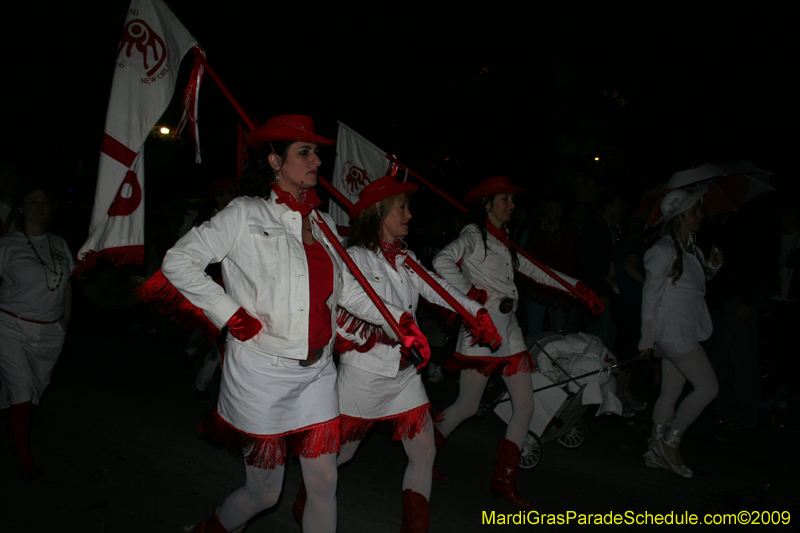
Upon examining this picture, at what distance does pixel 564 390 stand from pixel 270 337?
2965 millimetres

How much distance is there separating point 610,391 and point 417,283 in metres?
2.46

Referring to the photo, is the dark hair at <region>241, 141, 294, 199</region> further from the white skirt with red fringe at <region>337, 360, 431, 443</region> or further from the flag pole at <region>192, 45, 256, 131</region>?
the white skirt with red fringe at <region>337, 360, 431, 443</region>

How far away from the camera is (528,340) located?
212 inches

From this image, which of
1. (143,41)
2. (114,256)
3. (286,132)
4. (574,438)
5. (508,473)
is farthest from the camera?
(574,438)

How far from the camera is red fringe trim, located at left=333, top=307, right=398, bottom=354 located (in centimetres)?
331

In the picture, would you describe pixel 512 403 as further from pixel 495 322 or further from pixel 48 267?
pixel 48 267

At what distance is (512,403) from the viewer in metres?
4.09

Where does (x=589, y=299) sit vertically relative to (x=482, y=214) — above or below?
below

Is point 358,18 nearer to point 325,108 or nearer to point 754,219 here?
point 325,108

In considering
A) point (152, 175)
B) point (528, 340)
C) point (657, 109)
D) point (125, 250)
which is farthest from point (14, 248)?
point (152, 175)

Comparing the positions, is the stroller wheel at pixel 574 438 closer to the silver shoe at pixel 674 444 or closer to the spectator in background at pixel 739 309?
the silver shoe at pixel 674 444

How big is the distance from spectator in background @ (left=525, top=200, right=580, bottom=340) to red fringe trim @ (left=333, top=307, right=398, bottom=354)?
4144 millimetres

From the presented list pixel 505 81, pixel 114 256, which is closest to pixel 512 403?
pixel 114 256

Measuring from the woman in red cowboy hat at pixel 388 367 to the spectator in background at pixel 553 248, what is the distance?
153 inches
